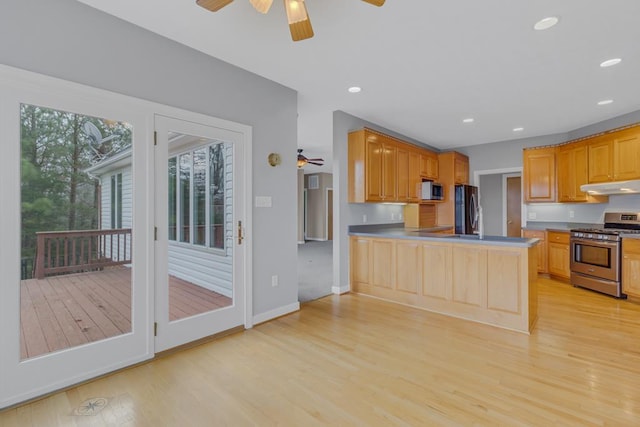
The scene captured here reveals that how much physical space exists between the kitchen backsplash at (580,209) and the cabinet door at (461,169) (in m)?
1.30

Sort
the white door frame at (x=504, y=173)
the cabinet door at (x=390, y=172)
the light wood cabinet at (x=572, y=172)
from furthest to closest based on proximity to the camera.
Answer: the white door frame at (x=504, y=173) < the light wood cabinet at (x=572, y=172) < the cabinet door at (x=390, y=172)

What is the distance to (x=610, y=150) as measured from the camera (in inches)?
178

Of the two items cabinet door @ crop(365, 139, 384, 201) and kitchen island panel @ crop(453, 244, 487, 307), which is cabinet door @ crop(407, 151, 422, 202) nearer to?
cabinet door @ crop(365, 139, 384, 201)

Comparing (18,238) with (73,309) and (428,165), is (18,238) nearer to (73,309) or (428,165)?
(73,309)

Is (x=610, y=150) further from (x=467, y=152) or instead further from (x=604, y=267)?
(x=467, y=152)

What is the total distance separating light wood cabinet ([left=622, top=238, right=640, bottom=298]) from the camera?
396cm

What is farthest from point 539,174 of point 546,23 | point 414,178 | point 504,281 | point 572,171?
point 546,23

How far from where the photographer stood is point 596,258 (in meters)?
4.42

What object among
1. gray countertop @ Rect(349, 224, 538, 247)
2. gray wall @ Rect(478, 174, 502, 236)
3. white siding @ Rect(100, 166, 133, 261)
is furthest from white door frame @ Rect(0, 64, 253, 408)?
gray wall @ Rect(478, 174, 502, 236)

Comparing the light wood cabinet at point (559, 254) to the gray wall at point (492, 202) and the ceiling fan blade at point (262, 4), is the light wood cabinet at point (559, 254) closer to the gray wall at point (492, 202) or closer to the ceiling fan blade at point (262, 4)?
the gray wall at point (492, 202)

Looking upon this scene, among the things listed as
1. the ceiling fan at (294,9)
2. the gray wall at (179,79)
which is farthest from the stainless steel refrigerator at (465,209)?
the ceiling fan at (294,9)

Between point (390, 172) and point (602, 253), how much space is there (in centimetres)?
317

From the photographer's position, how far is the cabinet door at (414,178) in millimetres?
5348

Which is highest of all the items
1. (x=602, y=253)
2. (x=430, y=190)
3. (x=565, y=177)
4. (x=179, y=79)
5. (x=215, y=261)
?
(x=179, y=79)
